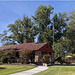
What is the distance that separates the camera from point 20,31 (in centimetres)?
5459

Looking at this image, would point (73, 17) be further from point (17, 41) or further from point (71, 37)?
point (17, 41)

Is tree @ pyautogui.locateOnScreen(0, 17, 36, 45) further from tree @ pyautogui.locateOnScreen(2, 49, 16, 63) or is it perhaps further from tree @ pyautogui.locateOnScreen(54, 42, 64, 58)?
tree @ pyautogui.locateOnScreen(2, 49, 16, 63)

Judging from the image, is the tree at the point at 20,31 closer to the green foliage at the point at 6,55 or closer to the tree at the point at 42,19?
the tree at the point at 42,19

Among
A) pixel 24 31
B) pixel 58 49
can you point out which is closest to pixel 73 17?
pixel 58 49

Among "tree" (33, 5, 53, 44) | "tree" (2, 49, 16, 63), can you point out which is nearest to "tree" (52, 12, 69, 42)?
"tree" (33, 5, 53, 44)

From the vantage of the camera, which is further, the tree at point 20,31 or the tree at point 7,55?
the tree at point 20,31

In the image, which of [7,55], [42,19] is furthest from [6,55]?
[42,19]

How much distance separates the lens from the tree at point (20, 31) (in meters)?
52.8

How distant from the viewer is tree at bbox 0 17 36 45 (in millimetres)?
52844

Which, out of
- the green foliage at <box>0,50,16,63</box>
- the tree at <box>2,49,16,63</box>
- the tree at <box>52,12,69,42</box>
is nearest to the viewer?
the tree at <box>2,49,16,63</box>

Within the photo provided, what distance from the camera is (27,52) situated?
23859mm

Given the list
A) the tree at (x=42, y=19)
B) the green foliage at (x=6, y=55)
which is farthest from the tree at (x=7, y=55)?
the tree at (x=42, y=19)

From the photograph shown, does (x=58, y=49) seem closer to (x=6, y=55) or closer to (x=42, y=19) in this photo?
(x=42, y=19)

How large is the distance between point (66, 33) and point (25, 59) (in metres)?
28.2
